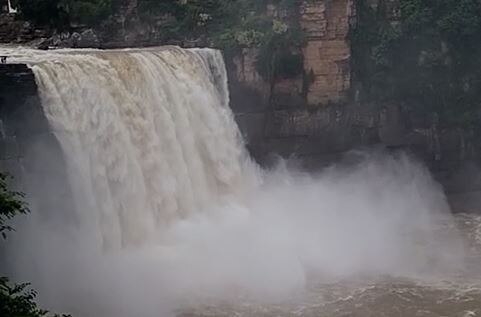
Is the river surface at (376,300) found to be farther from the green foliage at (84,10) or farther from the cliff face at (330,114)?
the green foliage at (84,10)

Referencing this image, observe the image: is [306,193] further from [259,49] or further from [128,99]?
[128,99]

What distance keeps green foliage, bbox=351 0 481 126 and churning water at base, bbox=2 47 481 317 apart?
5238 mm

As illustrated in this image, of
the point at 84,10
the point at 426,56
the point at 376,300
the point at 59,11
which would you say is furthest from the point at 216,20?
the point at 376,300

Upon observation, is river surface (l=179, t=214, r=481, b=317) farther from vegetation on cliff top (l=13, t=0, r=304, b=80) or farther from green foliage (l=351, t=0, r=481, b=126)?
vegetation on cliff top (l=13, t=0, r=304, b=80)

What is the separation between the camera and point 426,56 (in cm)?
3067

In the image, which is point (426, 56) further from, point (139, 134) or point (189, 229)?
point (139, 134)

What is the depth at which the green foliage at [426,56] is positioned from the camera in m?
30.2

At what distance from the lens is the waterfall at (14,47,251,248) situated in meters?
19.9

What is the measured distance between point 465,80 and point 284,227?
10.9m

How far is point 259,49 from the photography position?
92.9 ft

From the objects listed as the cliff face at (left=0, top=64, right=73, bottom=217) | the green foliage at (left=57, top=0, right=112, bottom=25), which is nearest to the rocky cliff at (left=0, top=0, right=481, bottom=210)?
the green foliage at (left=57, top=0, right=112, bottom=25)

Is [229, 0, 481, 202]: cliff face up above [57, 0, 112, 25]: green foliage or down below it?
below

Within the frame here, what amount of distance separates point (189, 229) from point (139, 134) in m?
3.15

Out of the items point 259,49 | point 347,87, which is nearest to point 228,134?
point 259,49
